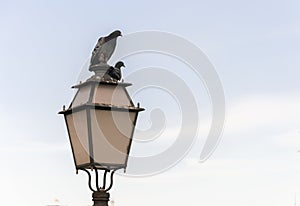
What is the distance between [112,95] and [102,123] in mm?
326

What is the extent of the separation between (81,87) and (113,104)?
1.49 ft

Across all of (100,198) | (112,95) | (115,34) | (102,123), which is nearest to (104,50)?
(115,34)

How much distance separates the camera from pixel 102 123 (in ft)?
19.3

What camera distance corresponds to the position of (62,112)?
618cm

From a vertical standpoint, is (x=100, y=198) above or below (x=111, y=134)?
below

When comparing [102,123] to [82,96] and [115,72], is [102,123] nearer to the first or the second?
[82,96]

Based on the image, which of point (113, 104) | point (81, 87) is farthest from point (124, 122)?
point (81, 87)

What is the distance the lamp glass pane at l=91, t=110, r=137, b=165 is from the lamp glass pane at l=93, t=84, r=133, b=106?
0.36 feet

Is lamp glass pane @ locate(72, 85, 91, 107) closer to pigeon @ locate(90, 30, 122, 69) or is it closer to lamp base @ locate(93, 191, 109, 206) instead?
pigeon @ locate(90, 30, 122, 69)

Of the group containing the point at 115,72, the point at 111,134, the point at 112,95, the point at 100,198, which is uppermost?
the point at 115,72

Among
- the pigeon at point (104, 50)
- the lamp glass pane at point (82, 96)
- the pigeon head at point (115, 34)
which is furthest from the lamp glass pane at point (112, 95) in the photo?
the pigeon head at point (115, 34)

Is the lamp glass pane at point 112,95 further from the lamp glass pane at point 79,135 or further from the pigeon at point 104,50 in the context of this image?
the pigeon at point 104,50

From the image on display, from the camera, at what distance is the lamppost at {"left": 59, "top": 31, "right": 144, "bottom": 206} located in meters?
5.84

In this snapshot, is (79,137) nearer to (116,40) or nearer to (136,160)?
(136,160)
